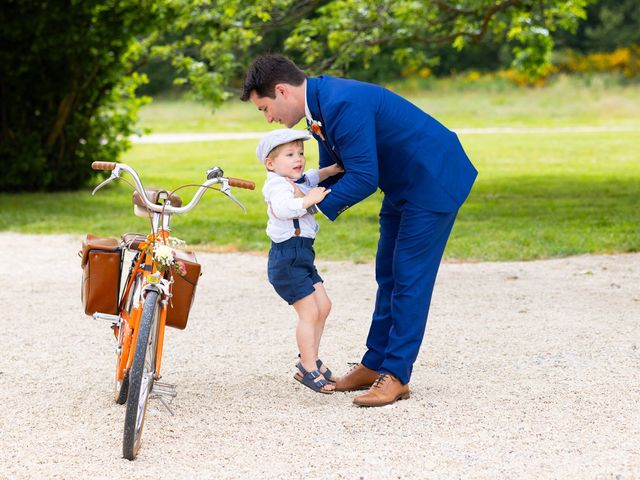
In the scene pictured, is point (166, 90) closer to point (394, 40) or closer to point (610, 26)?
point (610, 26)

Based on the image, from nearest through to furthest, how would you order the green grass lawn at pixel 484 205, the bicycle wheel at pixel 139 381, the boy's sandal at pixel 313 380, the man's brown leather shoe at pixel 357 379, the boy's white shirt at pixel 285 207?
1. the bicycle wheel at pixel 139 381
2. the boy's white shirt at pixel 285 207
3. the boy's sandal at pixel 313 380
4. the man's brown leather shoe at pixel 357 379
5. the green grass lawn at pixel 484 205

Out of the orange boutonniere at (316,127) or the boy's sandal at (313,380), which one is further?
the boy's sandal at (313,380)

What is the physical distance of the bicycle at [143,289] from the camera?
157 inches

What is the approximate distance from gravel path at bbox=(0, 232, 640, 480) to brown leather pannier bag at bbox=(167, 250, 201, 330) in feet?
1.37

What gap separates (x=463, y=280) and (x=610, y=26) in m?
45.0

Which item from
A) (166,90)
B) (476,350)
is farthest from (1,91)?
(166,90)

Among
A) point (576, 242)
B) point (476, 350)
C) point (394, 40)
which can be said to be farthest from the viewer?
point (394, 40)

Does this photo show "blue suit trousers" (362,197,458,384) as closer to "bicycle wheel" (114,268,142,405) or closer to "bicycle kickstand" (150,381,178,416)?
"bicycle kickstand" (150,381,178,416)

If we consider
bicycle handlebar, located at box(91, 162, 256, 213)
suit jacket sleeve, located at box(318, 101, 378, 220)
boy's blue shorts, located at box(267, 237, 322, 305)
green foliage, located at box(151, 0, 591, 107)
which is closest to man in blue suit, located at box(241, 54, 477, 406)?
suit jacket sleeve, located at box(318, 101, 378, 220)

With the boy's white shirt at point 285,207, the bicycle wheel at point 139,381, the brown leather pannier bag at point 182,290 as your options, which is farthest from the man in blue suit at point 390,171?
the bicycle wheel at point 139,381

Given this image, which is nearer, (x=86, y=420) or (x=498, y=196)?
(x=86, y=420)

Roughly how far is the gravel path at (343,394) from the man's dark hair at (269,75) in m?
1.34

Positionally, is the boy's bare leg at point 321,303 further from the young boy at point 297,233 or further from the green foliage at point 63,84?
the green foliage at point 63,84

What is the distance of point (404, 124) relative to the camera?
14.8 feet
